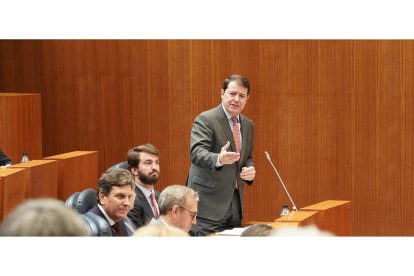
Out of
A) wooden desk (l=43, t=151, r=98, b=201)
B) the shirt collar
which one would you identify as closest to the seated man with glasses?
the shirt collar

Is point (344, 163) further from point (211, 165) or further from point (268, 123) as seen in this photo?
point (211, 165)

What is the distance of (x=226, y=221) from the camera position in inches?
85.4

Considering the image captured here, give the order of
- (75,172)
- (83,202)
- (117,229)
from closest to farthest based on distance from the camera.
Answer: (117,229)
(83,202)
(75,172)

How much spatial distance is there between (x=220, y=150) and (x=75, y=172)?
0.50 meters

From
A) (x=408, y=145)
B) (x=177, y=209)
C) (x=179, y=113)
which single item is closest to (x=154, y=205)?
(x=177, y=209)

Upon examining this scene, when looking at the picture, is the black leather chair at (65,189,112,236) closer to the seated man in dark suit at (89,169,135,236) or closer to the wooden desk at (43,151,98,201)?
the seated man in dark suit at (89,169,135,236)

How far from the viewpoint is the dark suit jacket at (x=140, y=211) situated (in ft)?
6.28

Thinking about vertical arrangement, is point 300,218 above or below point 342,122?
below

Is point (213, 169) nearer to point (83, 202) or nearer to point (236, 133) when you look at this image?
point (236, 133)

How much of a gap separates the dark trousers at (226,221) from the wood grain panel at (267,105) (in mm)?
1230
